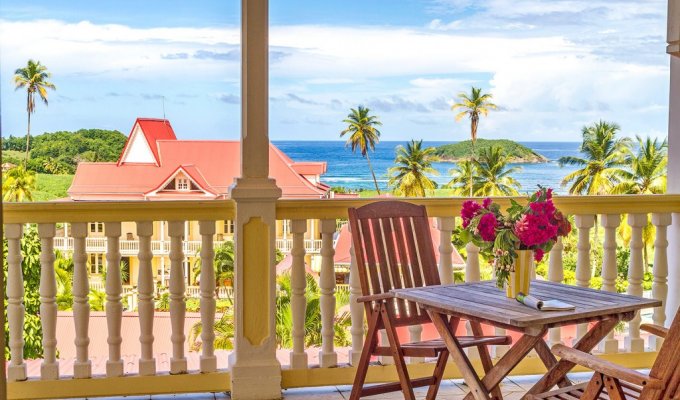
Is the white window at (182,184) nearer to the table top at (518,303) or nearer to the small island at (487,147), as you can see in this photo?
the small island at (487,147)

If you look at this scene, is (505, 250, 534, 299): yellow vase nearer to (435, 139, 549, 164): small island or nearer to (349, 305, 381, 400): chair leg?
(349, 305, 381, 400): chair leg

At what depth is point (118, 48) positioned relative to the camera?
3547 centimetres

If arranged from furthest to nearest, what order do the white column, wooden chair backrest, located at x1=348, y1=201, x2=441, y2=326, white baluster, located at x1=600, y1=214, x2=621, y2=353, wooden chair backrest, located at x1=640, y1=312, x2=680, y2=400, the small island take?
the small island
the white column
white baluster, located at x1=600, y1=214, x2=621, y2=353
wooden chair backrest, located at x1=348, y1=201, x2=441, y2=326
wooden chair backrest, located at x1=640, y1=312, x2=680, y2=400

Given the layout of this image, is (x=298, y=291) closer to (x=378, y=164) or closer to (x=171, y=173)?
(x=171, y=173)

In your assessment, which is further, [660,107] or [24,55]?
[660,107]

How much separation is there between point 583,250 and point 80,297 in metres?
2.42

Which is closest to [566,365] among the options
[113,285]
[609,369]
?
[609,369]

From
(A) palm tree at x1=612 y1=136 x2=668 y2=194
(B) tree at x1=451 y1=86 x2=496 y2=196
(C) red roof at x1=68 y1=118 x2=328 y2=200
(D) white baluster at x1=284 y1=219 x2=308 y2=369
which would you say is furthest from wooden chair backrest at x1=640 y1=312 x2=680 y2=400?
(A) palm tree at x1=612 y1=136 x2=668 y2=194

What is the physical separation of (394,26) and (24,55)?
50.7ft

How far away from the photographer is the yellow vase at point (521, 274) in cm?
300

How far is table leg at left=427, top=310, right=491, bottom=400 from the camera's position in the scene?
2930 mm

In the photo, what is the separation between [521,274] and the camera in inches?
119

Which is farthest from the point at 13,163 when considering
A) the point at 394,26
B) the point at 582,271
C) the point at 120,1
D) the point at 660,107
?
the point at 582,271

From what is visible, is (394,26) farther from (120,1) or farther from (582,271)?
(582,271)
